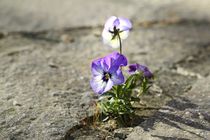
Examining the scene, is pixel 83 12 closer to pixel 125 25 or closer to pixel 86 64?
pixel 86 64

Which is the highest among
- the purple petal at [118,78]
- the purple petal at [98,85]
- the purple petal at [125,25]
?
the purple petal at [125,25]

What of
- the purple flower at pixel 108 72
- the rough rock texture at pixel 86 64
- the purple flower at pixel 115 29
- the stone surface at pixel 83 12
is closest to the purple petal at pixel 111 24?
the purple flower at pixel 115 29

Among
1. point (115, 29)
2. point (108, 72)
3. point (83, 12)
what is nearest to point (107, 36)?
point (115, 29)

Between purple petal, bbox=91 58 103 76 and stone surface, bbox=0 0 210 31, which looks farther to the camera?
stone surface, bbox=0 0 210 31

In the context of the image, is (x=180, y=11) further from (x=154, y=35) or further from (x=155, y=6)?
(x=154, y=35)

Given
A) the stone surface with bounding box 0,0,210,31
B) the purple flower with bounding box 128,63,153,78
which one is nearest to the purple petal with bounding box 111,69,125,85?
the purple flower with bounding box 128,63,153,78

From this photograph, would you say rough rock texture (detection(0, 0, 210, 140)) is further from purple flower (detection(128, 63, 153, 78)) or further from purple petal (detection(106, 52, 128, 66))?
purple petal (detection(106, 52, 128, 66))

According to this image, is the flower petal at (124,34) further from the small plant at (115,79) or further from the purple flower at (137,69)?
the purple flower at (137,69)

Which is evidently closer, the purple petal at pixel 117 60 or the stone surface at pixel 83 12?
the purple petal at pixel 117 60

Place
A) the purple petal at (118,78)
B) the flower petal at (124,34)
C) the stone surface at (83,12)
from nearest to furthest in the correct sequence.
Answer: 1. the purple petal at (118,78)
2. the flower petal at (124,34)
3. the stone surface at (83,12)

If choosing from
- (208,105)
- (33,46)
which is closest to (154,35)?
(33,46)
